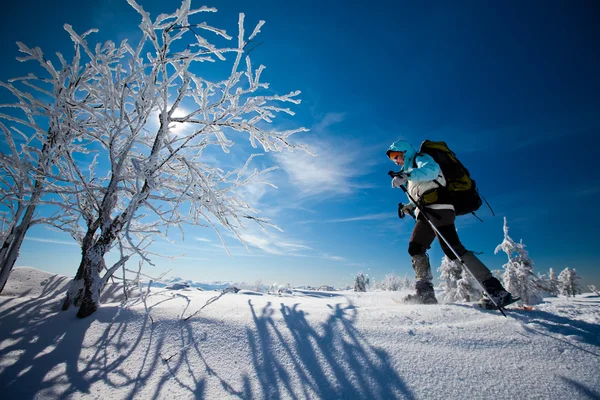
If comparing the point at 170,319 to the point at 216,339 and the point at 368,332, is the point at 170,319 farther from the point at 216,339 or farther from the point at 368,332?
the point at 368,332

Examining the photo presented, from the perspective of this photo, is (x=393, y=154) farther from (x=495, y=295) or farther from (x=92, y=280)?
(x=92, y=280)

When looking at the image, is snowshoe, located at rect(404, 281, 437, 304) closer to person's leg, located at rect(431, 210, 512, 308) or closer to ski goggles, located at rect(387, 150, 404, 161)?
person's leg, located at rect(431, 210, 512, 308)

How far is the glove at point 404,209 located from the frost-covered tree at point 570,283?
56757mm

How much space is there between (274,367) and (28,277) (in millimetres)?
4749

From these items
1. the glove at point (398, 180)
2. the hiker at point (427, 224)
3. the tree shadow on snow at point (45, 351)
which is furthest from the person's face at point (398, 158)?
the tree shadow on snow at point (45, 351)

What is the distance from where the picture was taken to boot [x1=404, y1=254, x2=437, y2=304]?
2.93 metres

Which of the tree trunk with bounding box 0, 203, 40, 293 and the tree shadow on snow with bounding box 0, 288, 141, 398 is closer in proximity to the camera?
the tree shadow on snow with bounding box 0, 288, 141, 398

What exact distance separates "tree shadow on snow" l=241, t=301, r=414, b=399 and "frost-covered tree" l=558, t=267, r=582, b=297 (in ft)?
192

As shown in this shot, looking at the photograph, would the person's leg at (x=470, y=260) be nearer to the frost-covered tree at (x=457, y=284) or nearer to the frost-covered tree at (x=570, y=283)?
the frost-covered tree at (x=457, y=284)

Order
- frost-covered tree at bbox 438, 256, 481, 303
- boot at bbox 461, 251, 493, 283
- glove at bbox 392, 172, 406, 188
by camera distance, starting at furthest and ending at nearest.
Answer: frost-covered tree at bbox 438, 256, 481, 303 → glove at bbox 392, 172, 406, 188 → boot at bbox 461, 251, 493, 283

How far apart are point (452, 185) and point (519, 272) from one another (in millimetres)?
20903

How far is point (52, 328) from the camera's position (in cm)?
211

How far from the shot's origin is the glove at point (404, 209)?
3.45m

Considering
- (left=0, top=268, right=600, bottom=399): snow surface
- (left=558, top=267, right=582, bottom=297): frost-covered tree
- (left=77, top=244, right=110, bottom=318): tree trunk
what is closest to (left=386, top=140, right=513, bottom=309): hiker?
(left=0, top=268, right=600, bottom=399): snow surface
